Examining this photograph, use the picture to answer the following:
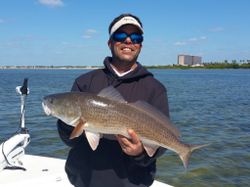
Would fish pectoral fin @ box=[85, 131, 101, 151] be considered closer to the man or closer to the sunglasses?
the man

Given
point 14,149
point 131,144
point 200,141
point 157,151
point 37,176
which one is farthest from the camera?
point 200,141

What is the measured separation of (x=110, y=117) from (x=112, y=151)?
0.46 m

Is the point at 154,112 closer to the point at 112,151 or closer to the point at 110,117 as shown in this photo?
the point at 110,117

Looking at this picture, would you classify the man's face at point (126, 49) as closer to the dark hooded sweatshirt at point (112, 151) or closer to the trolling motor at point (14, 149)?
the dark hooded sweatshirt at point (112, 151)

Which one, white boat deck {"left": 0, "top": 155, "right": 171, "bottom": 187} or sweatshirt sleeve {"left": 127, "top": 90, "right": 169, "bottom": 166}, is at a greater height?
sweatshirt sleeve {"left": 127, "top": 90, "right": 169, "bottom": 166}

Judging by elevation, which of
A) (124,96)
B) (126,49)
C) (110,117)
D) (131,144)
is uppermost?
(126,49)

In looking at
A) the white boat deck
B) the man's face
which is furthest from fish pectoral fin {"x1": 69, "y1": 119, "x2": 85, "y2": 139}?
the white boat deck

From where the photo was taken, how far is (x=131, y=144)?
140 inches

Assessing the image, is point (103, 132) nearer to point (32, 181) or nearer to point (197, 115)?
point (32, 181)

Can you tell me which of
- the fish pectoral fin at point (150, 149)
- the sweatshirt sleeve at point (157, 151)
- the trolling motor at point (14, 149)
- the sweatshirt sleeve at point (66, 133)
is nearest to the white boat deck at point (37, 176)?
the trolling motor at point (14, 149)

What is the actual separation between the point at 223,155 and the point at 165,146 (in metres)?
9.55

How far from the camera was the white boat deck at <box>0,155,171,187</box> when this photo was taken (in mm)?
6027

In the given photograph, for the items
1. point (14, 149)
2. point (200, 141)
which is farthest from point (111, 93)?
point (200, 141)

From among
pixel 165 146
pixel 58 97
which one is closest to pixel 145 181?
pixel 165 146
